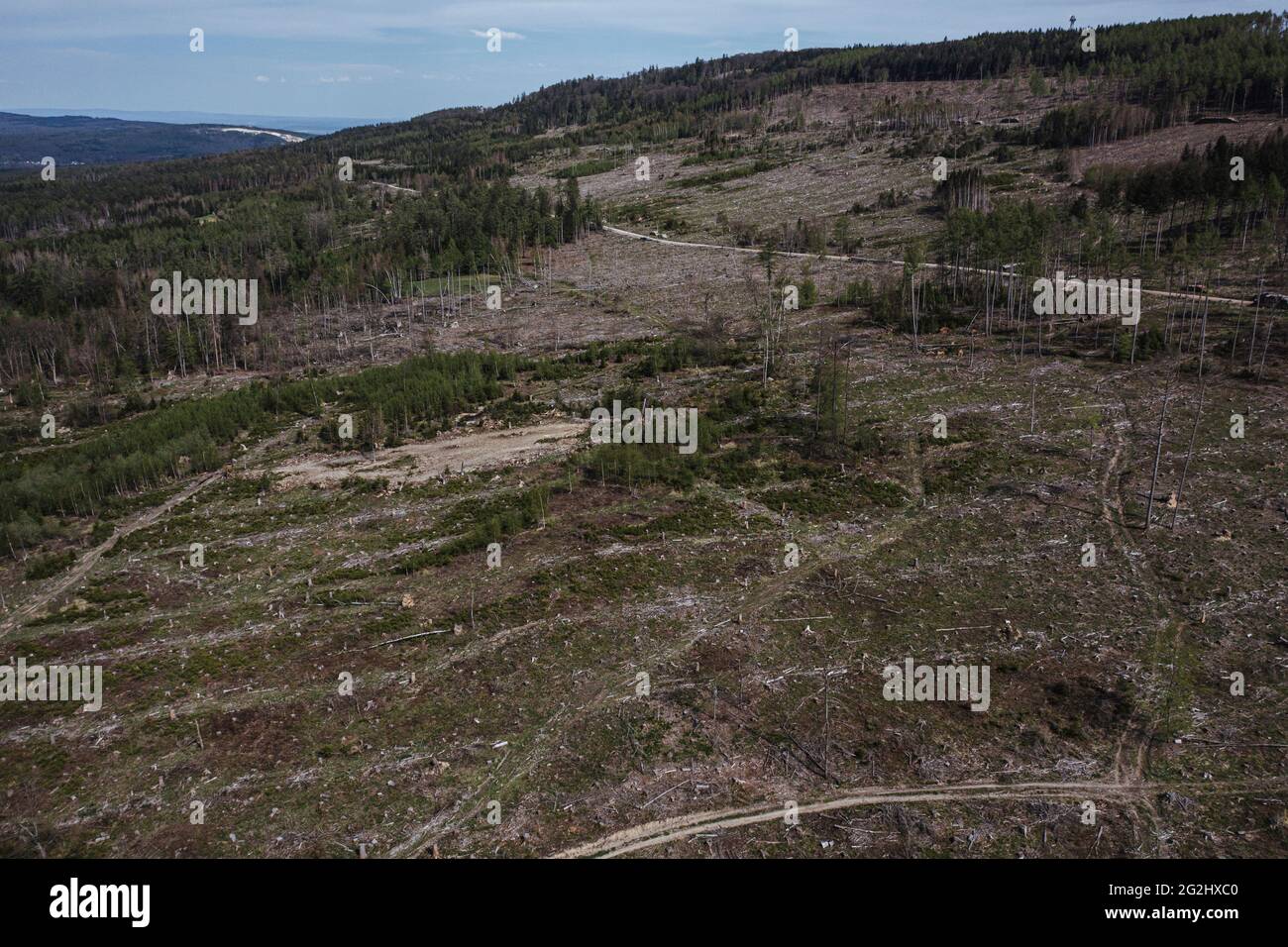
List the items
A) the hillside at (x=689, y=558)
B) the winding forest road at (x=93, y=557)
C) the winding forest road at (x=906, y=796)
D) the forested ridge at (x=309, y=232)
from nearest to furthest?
the winding forest road at (x=906, y=796) → the hillside at (x=689, y=558) → the winding forest road at (x=93, y=557) → the forested ridge at (x=309, y=232)

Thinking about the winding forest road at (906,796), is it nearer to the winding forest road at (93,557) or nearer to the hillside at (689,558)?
the hillside at (689,558)

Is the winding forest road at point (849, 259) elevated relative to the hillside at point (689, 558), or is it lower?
elevated

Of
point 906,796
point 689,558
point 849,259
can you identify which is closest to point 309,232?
point 849,259

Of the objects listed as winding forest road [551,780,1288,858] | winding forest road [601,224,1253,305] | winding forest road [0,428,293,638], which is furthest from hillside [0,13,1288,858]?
winding forest road [601,224,1253,305]

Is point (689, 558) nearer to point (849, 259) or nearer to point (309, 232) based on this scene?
point (849, 259)

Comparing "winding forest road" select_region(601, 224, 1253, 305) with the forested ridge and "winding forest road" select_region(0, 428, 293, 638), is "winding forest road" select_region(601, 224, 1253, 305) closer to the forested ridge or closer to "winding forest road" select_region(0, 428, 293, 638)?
the forested ridge

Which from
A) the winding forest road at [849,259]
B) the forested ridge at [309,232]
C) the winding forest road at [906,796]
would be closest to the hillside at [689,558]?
the winding forest road at [906,796]

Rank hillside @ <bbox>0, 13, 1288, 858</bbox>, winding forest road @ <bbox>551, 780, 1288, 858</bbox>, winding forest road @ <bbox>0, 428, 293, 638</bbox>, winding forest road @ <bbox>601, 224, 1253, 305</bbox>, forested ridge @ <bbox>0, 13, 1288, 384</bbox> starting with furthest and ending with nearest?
forested ridge @ <bbox>0, 13, 1288, 384</bbox>
winding forest road @ <bbox>601, 224, 1253, 305</bbox>
winding forest road @ <bbox>0, 428, 293, 638</bbox>
hillside @ <bbox>0, 13, 1288, 858</bbox>
winding forest road @ <bbox>551, 780, 1288, 858</bbox>

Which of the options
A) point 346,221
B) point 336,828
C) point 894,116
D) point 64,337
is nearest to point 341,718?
point 336,828

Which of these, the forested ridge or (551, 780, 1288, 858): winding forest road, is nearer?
(551, 780, 1288, 858): winding forest road

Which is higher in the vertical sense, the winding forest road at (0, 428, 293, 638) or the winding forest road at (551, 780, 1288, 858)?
the winding forest road at (0, 428, 293, 638)

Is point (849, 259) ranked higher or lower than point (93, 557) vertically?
higher
